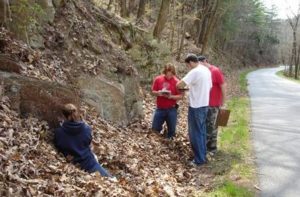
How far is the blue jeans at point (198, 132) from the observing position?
Result: 8797 mm

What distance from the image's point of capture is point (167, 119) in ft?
32.2

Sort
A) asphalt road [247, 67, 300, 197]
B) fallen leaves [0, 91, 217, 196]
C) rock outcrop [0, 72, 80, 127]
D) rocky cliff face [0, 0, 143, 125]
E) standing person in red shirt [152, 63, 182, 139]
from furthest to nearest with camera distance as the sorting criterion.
→ standing person in red shirt [152, 63, 182, 139] → rocky cliff face [0, 0, 143, 125] → asphalt road [247, 67, 300, 197] → rock outcrop [0, 72, 80, 127] → fallen leaves [0, 91, 217, 196]

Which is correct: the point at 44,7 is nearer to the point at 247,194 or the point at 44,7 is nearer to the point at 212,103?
the point at 212,103

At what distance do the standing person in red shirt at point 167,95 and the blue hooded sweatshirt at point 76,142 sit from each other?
339 centimetres

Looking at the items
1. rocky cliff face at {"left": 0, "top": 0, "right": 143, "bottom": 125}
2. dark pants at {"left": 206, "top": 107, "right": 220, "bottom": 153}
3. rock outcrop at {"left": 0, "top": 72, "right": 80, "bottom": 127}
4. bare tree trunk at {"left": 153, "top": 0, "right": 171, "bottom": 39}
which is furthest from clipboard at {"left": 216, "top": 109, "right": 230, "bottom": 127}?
bare tree trunk at {"left": 153, "top": 0, "right": 171, "bottom": 39}

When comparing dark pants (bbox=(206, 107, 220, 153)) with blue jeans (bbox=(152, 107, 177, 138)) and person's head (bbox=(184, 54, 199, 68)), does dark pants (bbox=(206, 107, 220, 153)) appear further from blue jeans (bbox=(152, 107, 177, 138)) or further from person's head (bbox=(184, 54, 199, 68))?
person's head (bbox=(184, 54, 199, 68))

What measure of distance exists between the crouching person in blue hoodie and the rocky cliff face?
138 cm

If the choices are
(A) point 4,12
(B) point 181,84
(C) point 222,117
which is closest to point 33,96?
(A) point 4,12

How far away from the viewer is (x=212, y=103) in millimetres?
9320

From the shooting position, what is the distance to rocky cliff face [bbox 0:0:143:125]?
8.30 meters

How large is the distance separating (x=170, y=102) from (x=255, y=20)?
238 ft

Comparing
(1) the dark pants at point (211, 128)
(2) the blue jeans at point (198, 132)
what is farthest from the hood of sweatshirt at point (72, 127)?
(1) the dark pants at point (211, 128)

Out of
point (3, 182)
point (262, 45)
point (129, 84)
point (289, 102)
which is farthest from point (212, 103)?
point (262, 45)

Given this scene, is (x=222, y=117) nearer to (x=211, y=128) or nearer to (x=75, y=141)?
(x=211, y=128)
